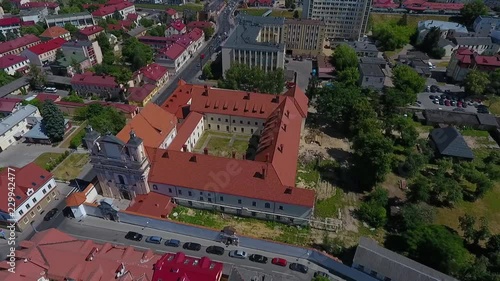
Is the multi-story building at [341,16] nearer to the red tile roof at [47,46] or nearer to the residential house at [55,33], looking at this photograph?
the red tile roof at [47,46]

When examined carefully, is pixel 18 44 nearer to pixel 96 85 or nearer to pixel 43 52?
pixel 43 52

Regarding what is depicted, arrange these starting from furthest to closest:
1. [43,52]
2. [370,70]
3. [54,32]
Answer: [54,32], [43,52], [370,70]

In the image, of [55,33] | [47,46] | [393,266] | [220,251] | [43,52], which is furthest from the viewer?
[55,33]

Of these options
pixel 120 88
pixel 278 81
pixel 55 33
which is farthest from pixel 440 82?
pixel 55 33

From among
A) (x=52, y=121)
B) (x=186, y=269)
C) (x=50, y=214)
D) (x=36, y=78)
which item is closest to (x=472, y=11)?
(x=186, y=269)

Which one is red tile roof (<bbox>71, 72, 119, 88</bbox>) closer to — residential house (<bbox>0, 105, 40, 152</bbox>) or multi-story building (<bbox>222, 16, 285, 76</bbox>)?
residential house (<bbox>0, 105, 40, 152</bbox>)

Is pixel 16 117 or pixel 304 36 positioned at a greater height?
pixel 304 36
